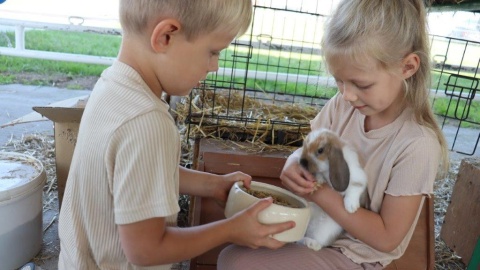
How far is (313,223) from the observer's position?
120 cm

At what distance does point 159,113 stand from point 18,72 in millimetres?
4079

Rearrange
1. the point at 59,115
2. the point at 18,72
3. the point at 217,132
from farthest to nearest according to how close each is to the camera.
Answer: the point at 18,72 → the point at 217,132 → the point at 59,115

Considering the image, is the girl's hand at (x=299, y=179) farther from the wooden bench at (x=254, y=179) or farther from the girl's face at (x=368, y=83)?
the wooden bench at (x=254, y=179)

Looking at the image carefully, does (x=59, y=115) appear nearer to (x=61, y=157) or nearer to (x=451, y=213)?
(x=61, y=157)

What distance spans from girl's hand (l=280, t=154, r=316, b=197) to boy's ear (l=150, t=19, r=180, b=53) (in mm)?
513

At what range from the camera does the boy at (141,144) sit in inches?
30.6

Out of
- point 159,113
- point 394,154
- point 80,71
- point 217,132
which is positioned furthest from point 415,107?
point 80,71

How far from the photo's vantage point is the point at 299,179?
3.76ft

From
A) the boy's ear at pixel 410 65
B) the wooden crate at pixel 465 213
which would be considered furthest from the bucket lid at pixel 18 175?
the wooden crate at pixel 465 213

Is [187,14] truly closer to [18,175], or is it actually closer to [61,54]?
[18,175]

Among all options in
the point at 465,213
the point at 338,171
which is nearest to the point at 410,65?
the point at 338,171

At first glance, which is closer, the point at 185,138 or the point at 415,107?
the point at 415,107

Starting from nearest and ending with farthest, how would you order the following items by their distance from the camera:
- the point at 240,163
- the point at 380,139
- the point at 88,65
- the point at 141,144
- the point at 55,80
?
1. the point at 141,144
2. the point at 380,139
3. the point at 240,163
4. the point at 55,80
5. the point at 88,65

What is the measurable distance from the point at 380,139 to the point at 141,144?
0.68 metres
